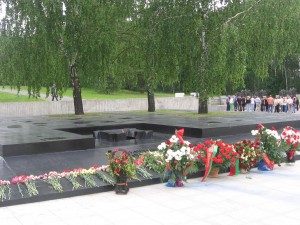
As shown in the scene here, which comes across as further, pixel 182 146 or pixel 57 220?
pixel 182 146

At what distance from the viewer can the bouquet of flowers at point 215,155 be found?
7.18 m

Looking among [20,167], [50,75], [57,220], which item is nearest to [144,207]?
[57,220]

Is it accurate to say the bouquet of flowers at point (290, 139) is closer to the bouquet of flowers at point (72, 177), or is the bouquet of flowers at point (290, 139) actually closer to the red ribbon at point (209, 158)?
the red ribbon at point (209, 158)

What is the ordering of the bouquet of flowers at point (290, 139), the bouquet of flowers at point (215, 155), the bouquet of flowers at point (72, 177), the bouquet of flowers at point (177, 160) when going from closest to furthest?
the bouquet of flowers at point (72, 177)
the bouquet of flowers at point (177, 160)
the bouquet of flowers at point (215, 155)
the bouquet of flowers at point (290, 139)

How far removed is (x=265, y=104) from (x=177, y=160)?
22.6 meters

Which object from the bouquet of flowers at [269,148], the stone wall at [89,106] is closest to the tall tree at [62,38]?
the stone wall at [89,106]

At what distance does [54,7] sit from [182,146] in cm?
990

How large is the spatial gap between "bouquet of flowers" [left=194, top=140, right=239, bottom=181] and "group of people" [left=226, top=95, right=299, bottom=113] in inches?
801

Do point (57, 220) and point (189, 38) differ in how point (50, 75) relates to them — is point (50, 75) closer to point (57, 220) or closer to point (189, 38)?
point (189, 38)

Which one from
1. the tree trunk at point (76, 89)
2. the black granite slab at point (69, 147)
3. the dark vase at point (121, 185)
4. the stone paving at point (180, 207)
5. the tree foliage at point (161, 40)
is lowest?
the stone paving at point (180, 207)

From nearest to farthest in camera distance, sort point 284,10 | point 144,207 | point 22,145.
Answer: point 144,207 < point 22,145 < point 284,10

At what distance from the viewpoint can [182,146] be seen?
22.1 feet

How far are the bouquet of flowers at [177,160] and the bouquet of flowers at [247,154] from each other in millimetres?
1282

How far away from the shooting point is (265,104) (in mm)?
27812
